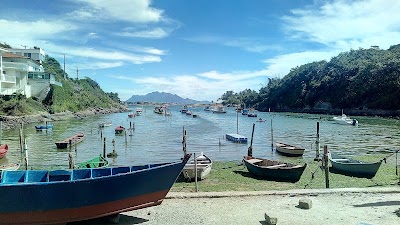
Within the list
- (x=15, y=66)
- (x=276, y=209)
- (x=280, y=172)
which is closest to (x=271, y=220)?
(x=276, y=209)

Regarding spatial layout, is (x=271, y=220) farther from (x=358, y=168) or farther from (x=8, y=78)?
(x=8, y=78)

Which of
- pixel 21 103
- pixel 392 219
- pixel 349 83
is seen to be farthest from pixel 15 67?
pixel 349 83

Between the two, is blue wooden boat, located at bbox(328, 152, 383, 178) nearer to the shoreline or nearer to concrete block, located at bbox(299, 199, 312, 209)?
concrete block, located at bbox(299, 199, 312, 209)

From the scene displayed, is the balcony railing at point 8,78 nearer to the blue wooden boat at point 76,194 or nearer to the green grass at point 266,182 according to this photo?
the green grass at point 266,182

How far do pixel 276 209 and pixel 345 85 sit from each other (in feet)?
423

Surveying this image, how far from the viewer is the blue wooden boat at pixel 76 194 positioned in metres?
9.34

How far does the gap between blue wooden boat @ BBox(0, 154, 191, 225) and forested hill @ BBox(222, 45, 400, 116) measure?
107535 millimetres

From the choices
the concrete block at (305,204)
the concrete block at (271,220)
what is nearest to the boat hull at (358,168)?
the concrete block at (305,204)

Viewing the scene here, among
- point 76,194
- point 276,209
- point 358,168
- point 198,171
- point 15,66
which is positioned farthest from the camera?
point 15,66

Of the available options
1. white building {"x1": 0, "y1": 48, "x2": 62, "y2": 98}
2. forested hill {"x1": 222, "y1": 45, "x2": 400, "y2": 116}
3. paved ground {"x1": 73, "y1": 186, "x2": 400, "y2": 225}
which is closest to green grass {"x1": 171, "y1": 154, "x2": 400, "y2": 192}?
paved ground {"x1": 73, "y1": 186, "x2": 400, "y2": 225}

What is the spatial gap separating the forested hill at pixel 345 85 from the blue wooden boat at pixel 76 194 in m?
108

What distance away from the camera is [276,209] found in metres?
11.6

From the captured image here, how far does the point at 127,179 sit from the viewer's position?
33.4 feet

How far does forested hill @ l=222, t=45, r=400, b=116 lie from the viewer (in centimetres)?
11000
